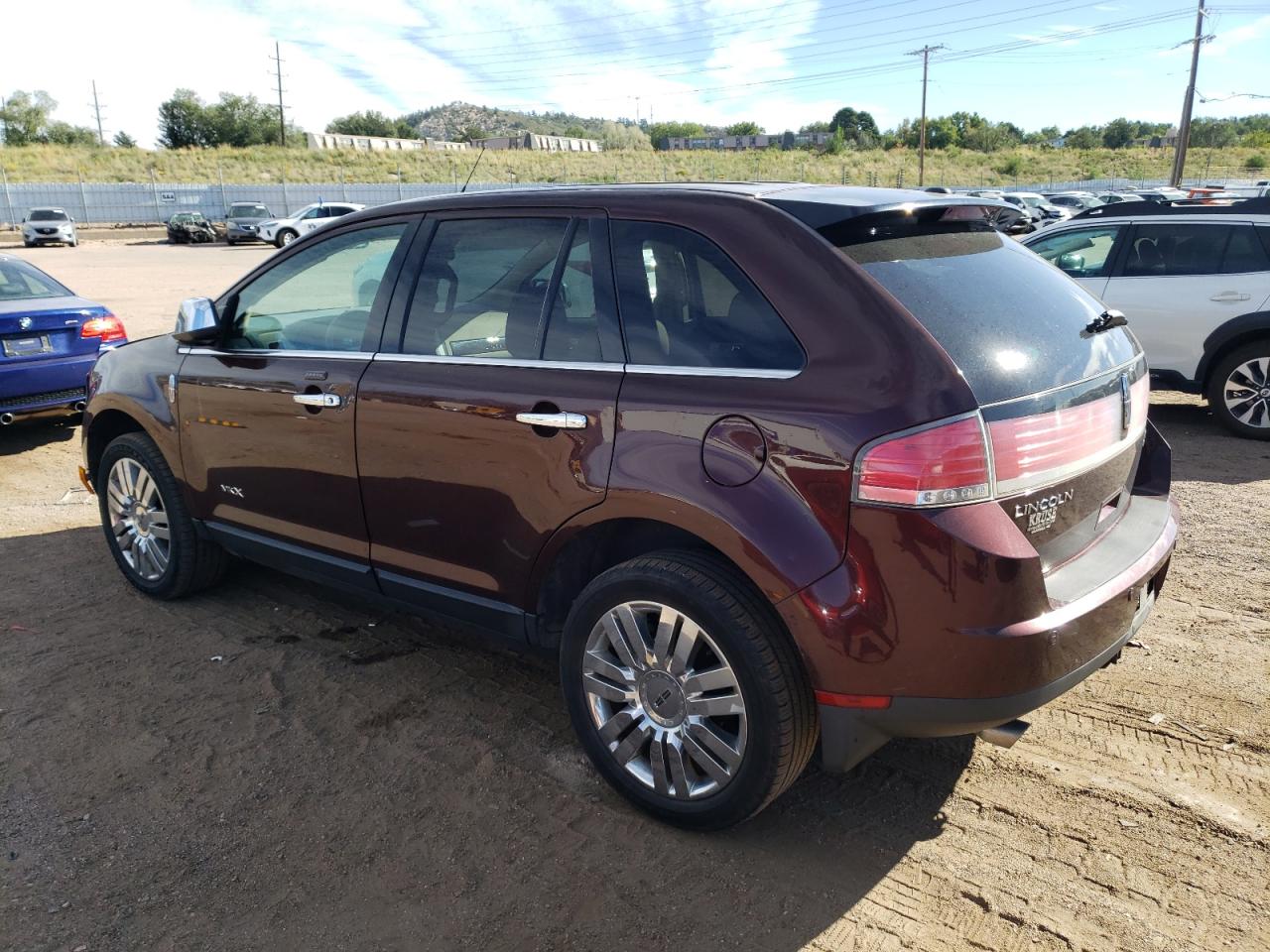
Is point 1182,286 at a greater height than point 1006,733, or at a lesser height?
greater

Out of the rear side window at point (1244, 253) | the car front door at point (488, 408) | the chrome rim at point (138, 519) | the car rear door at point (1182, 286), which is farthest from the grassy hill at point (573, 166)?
the car front door at point (488, 408)

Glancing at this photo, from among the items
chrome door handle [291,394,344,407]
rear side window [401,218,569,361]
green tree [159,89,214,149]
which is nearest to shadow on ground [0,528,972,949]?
chrome door handle [291,394,344,407]

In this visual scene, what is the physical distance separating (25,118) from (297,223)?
66.7 m

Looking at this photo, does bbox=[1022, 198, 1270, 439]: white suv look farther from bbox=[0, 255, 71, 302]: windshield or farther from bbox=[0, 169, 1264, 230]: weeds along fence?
bbox=[0, 169, 1264, 230]: weeds along fence

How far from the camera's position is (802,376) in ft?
8.36

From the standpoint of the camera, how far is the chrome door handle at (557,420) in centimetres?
293

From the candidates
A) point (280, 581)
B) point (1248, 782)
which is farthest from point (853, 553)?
point (280, 581)

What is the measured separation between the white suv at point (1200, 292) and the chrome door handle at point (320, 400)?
20.0 ft

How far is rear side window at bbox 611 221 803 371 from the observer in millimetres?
2686

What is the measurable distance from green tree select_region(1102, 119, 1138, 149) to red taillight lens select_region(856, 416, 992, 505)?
4047 inches

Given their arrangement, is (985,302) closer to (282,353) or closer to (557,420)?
(557,420)

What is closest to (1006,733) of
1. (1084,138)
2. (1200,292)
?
(1200,292)

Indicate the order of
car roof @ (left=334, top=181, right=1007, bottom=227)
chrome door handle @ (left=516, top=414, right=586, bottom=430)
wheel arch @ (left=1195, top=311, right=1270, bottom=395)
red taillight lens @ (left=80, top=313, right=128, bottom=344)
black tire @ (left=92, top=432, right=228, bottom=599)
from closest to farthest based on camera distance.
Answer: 1. car roof @ (left=334, top=181, right=1007, bottom=227)
2. chrome door handle @ (left=516, top=414, right=586, bottom=430)
3. black tire @ (left=92, top=432, right=228, bottom=599)
4. wheel arch @ (left=1195, top=311, right=1270, bottom=395)
5. red taillight lens @ (left=80, top=313, right=128, bottom=344)

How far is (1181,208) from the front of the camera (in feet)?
26.8
